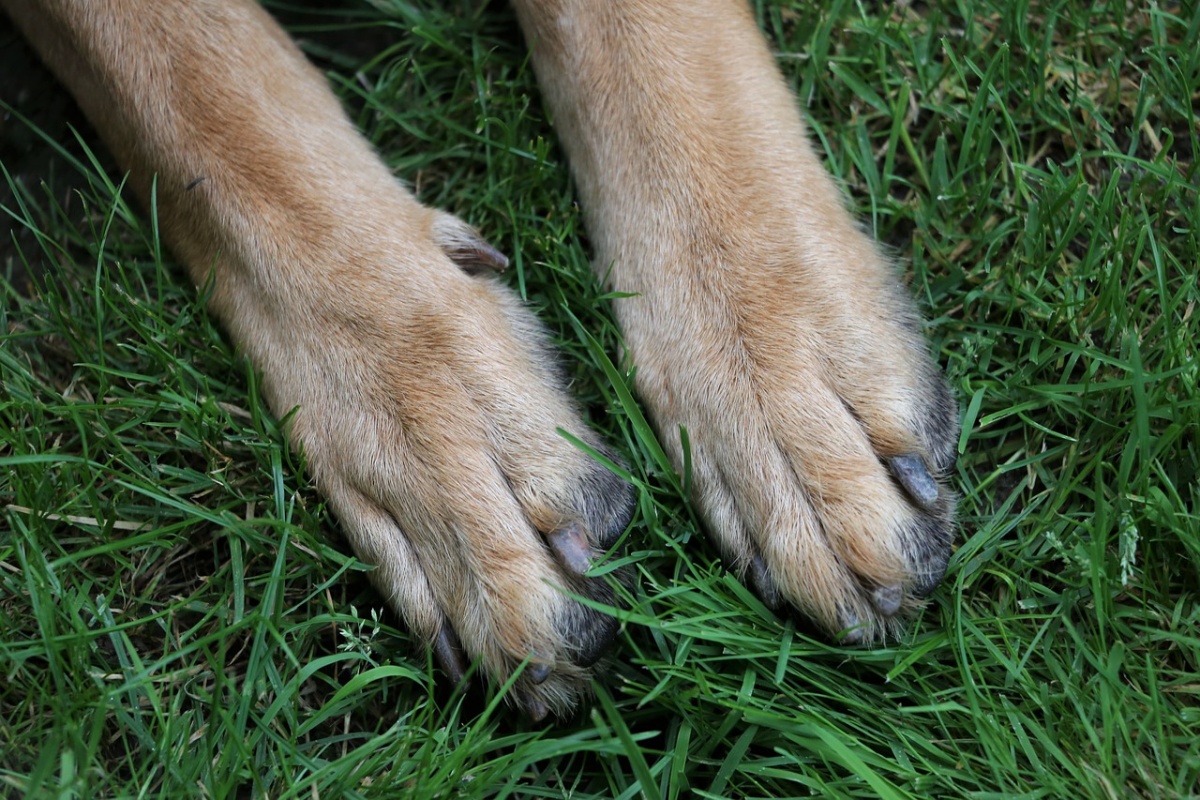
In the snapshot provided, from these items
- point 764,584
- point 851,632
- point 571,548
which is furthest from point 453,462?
point 851,632

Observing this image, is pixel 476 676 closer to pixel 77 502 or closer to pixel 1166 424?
pixel 77 502

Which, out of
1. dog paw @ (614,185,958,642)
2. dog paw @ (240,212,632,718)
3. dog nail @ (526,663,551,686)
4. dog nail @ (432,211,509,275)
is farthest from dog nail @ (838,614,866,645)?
dog nail @ (432,211,509,275)

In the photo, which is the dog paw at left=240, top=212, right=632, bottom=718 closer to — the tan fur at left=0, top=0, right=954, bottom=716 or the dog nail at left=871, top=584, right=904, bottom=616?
the tan fur at left=0, top=0, right=954, bottom=716

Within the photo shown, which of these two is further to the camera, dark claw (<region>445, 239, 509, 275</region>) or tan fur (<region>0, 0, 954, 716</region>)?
dark claw (<region>445, 239, 509, 275</region>)

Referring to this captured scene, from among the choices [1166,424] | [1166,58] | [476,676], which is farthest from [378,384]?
[1166,58]

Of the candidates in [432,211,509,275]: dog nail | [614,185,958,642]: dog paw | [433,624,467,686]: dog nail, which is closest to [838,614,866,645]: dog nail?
[614,185,958,642]: dog paw

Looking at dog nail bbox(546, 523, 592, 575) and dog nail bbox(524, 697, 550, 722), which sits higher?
dog nail bbox(546, 523, 592, 575)

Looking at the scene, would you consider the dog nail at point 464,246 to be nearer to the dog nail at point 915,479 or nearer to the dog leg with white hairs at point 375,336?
the dog leg with white hairs at point 375,336

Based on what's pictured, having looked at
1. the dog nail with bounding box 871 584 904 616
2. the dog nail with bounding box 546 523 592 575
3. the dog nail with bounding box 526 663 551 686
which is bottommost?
the dog nail with bounding box 526 663 551 686
